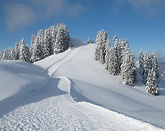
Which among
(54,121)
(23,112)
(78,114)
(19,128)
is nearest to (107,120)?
(78,114)

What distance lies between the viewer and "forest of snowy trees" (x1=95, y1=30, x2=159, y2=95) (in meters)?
32.2

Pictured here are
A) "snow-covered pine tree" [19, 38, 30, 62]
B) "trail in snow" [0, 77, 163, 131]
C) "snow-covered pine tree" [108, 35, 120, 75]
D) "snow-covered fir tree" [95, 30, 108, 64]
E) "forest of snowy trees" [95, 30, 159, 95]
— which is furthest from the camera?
"snow-covered pine tree" [19, 38, 30, 62]

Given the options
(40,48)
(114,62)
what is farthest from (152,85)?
(40,48)

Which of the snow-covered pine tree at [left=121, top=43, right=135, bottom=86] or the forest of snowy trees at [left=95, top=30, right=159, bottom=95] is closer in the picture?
the forest of snowy trees at [left=95, top=30, right=159, bottom=95]

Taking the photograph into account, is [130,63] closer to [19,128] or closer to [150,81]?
[150,81]

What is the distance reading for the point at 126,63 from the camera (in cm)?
3469

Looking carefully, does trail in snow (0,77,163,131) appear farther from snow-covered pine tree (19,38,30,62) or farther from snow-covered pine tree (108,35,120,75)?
snow-covered pine tree (19,38,30,62)

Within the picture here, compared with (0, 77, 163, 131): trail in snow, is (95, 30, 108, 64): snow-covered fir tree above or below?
above

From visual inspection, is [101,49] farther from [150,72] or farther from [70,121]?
[70,121]

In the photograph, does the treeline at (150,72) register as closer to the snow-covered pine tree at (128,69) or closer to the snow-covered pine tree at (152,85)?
the snow-covered pine tree at (152,85)

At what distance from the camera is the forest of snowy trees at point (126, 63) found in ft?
106

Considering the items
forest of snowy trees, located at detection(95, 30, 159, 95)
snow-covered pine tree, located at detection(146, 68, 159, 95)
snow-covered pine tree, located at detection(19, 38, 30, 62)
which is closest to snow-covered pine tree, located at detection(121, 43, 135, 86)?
forest of snowy trees, located at detection(95, 30, 159, 95)

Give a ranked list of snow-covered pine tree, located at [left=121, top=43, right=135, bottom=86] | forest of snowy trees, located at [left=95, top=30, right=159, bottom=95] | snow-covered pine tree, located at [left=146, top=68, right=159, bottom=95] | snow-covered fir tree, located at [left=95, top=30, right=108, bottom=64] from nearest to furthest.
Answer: snow-covered pine tree, located at [left=146, top=68, right=159, bottom=95] → forest of snowy trees, located at [left=95, top=30, right=159, bottom=95] → snow-covered pine tree, located at [left=121, top=43, right=135, bottom=86] → snow-covered fir tree, located at [left=95, top=30, right=108, bottom=64]

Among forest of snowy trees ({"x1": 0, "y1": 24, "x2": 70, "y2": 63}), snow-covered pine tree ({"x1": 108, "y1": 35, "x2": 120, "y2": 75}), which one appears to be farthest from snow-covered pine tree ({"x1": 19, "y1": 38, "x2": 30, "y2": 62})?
snow-covered pine tree ({"x1": 108, "y1": 35, "x2": 120, "y2": 75})
